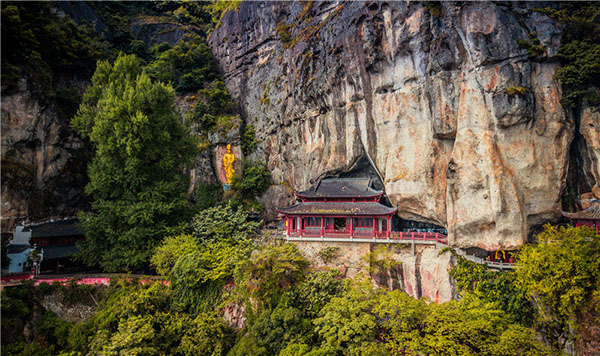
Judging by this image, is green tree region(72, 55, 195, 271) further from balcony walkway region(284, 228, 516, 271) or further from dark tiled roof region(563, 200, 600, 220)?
dark tiled roof region(563, 200, 600, 220)

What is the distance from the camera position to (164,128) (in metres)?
22.2

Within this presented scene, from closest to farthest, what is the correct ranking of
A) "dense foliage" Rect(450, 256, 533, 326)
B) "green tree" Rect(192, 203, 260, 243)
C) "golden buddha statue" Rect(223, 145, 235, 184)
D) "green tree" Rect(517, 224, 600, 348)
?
"green tree" Rect(517, 224, 600, 348), "dense foliage" Rect(450, 256, 533, 326), "green tree" Rect(192, 203, 260, 243), "golden buddha statue" Rect(223, 145, 235, 184)

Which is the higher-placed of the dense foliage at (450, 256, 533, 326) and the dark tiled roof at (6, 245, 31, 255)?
the dark tiled roof at (6, 245, 31, 255)

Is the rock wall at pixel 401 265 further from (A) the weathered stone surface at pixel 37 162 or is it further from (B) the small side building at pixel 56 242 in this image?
(A) the weathered stone surface at pixel 37 162

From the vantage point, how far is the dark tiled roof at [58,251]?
65.2ft

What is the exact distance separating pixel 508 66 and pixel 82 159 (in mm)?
30096

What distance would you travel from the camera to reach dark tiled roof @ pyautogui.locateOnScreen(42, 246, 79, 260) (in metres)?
19.9

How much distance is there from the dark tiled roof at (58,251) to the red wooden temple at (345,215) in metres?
14.0

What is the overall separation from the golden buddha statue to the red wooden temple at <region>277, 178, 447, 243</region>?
8421 millimetres

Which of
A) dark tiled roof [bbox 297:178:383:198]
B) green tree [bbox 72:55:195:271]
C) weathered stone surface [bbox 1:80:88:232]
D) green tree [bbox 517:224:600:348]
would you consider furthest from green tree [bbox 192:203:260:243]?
green tree [bbox 517:224:600:348]

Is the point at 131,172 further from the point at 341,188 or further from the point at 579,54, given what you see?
the point at 579,54

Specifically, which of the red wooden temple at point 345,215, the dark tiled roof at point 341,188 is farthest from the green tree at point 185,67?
the red wooden temple at point 345,215

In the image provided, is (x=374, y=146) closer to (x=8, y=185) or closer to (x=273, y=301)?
(x=273, y=301)

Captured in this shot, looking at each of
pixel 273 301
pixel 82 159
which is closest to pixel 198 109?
pixel 82 159
